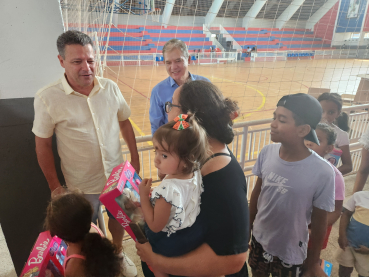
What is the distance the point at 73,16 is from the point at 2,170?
2.40 m

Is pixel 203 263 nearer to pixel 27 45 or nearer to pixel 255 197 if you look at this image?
pixel 255 197

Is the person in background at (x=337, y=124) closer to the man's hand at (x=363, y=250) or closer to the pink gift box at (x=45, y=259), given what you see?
the man's hand at (x=363, y=250)

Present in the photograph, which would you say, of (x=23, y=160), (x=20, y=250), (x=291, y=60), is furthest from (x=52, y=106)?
(x=291, y=60)

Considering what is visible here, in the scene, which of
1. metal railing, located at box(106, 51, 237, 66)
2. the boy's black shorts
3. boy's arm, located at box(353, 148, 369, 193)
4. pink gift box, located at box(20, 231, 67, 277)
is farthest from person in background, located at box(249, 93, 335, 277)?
metal railing, located at box(106, 51, 237, 66)

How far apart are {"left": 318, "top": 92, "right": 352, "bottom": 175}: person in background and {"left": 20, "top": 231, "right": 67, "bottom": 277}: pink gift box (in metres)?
1.73

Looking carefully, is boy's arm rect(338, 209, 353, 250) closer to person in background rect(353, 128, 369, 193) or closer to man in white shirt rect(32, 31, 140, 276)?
person in background rect(353, 128, 369, 193)

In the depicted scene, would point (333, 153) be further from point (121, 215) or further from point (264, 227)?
point (121, 215)

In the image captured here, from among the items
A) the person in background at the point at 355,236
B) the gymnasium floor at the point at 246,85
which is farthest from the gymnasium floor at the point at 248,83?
the person in background at the point at 355,236

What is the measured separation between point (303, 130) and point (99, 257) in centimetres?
111

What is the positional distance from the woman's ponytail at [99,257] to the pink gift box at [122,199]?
0.13 meters

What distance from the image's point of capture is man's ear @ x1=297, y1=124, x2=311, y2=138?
108 centimetres

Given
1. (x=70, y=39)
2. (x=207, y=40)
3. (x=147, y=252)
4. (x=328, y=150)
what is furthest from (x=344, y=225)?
(x=207, y=40)

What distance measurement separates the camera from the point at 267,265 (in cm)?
133

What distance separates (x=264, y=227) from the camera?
50.9 inches
